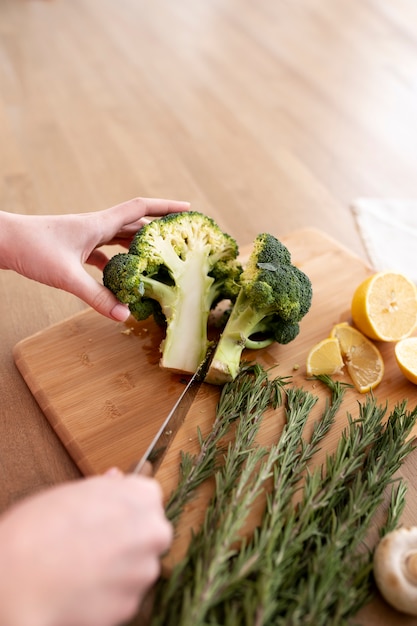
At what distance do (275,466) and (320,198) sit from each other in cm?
160

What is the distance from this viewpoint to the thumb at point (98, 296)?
→ 1.71 metres

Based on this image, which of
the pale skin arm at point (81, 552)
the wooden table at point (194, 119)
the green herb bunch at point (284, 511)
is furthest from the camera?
the wooden table at point (194, 119)

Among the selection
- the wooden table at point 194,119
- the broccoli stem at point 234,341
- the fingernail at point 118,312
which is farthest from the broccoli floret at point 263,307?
the wooden table at point 194,119

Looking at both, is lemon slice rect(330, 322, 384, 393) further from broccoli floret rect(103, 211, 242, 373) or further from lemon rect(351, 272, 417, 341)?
broccoli floret rect(103, 211, 242, 373)

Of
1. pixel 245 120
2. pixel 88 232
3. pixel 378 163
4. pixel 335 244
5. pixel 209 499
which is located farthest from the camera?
pixel 245 120

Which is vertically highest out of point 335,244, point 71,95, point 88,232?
point 335,244

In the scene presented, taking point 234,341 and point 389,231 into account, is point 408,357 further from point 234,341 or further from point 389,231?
point 389,231

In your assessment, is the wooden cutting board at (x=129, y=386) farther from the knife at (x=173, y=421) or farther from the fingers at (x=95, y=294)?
the fingers at (x=95, y=294)

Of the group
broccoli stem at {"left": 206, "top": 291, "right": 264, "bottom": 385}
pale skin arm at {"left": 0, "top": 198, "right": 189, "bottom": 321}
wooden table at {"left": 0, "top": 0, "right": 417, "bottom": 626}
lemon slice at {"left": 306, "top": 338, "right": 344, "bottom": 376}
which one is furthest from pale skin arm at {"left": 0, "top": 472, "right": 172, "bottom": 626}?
lemon slice at {"left": 306, "top": 338, "right": 344, "bottom": 376}

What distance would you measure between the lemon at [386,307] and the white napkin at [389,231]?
46 cm

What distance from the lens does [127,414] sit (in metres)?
1.66

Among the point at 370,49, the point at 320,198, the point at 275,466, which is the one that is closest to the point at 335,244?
the point at 320,198

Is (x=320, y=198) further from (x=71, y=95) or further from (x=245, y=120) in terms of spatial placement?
(x=71, y=95)

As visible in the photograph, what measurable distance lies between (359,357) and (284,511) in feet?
2.20
